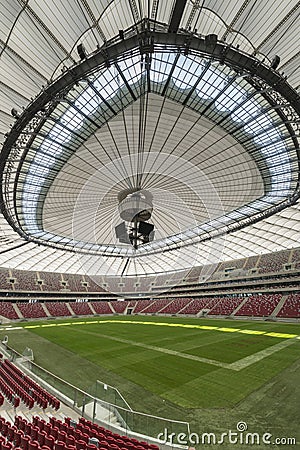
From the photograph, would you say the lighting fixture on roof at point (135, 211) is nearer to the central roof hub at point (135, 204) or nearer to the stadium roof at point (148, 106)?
the central roof hub at point (135, 204)

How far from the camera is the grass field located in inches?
578

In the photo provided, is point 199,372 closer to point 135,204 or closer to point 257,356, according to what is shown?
point 257,356

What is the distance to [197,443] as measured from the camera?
1170 cm

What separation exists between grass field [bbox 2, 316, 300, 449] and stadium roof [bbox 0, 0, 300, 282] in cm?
1773

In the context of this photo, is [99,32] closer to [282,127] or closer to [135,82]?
[135,82]

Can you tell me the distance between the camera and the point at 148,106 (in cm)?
2519

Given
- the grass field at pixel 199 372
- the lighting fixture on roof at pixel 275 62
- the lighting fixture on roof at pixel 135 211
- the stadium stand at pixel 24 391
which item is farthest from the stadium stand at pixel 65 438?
the lighting fixture on roof at pixel 135 211

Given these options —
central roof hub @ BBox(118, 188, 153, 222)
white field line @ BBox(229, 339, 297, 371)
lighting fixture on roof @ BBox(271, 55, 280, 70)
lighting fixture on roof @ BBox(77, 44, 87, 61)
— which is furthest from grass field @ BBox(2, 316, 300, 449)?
lighting fixture on roof @ BBox(77, 44, 87, 61)

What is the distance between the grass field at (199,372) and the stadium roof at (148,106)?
17731 mm

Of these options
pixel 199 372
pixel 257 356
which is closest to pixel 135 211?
pixel 199 372

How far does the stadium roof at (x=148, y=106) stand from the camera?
1702 cm

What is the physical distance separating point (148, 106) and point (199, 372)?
2216 centimetres

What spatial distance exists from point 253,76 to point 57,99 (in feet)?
46.4

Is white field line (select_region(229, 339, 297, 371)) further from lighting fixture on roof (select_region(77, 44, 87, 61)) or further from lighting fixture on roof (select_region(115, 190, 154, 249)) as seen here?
lighting fixture on roof (select_region(77, 44, 87, 61))
